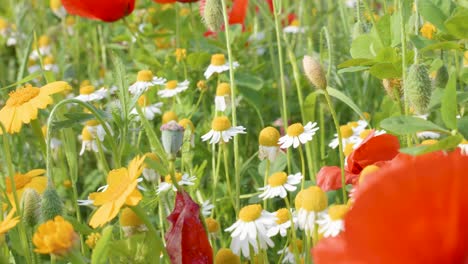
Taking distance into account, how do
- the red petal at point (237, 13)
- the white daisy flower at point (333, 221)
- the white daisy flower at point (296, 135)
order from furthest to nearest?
the red petal at point (237, 13), the white daisy flower at point (296, 135), the white daisy flower at point (333, 221)

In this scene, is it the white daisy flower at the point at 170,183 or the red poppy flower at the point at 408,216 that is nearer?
the red poppy flower at the point at 408,216

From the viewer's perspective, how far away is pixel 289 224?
1.01 metres

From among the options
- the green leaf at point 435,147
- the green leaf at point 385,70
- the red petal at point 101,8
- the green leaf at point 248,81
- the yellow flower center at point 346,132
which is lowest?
the yellow flower center at point 346,132

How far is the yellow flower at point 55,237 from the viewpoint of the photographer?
2.36 feet

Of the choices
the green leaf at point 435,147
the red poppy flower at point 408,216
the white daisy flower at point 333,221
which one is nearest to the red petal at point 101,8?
the white daisy flower at point 333,221

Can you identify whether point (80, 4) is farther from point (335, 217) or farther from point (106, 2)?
point (335, 217)

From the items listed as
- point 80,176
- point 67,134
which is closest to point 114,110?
point 67,134

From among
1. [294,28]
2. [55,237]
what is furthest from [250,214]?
[294,28]

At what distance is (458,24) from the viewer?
3.18 ft

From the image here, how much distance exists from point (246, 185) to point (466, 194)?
104cm

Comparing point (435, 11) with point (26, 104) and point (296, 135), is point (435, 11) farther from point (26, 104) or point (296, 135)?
point (26, 104)

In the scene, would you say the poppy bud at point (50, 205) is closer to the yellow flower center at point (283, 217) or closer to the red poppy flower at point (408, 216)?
the yellow flower center at point (283, 217)

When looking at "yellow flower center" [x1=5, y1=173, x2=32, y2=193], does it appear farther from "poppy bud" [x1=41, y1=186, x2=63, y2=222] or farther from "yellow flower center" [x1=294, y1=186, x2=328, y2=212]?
"yellow flower center" [x1=294, y1=186, x2=328, y2=212]

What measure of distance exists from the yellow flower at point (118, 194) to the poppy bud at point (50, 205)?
0.06 m
